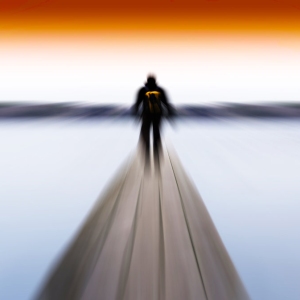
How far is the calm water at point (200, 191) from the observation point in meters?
2.21

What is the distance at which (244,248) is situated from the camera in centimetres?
244

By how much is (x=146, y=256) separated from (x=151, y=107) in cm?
225

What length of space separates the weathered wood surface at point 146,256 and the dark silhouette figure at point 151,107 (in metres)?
1.08

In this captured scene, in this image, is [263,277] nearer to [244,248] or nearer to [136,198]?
[244,248]

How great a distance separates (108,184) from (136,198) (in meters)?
0.87

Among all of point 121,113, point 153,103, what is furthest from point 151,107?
point 121,113

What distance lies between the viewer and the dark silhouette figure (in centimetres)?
411

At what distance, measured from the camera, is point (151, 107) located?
4.12 meters

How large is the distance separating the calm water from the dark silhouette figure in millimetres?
235

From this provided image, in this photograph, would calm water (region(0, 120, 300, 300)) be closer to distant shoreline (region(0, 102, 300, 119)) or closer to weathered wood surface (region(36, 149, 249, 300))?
weathered wood surface (region(36, 149, 249, 300))

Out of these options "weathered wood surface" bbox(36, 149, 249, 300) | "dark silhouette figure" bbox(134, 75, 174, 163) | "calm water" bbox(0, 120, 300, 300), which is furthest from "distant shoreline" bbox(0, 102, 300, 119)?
"weathered wood surface" bbox(36, 149, 249, 300)

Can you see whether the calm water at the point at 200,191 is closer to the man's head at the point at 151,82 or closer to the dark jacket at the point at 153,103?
the dark jacket at the point at 153,103

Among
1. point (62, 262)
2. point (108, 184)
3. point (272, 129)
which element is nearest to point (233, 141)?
point (272, 129)

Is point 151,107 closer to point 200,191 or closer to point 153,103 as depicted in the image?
point 153,103
